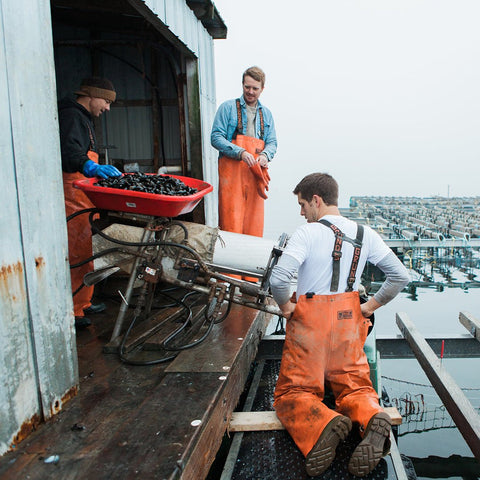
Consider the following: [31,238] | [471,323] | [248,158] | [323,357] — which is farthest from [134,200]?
[471,323]

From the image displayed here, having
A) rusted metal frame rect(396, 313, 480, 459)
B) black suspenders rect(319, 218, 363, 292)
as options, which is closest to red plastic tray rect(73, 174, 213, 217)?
black suspenders rect(319, 218, 363, 292)

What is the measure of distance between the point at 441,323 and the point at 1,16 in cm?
1777

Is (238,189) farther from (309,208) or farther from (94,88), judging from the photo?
(309,208)

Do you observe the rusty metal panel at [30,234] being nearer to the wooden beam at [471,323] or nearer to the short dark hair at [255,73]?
the short dark hair at [255,73]

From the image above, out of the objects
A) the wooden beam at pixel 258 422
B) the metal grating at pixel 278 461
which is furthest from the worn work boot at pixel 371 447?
the wooden beam at pixel 258 422

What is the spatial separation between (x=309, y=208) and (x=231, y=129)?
7.17ft

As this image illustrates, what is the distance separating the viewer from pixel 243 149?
14.3 ft

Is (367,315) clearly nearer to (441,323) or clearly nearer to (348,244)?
(348,244)

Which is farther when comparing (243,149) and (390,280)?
(243,149)

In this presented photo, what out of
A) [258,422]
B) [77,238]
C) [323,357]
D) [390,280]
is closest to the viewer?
[323,357]

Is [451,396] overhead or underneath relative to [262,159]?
underneath

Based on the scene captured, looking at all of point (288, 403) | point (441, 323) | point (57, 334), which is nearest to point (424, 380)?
point (441, 323)

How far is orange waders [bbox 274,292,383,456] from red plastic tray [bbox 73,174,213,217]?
1.02m

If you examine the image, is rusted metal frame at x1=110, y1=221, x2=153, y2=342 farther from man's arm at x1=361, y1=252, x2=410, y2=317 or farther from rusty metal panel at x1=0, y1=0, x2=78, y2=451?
man's arm at x1=361, y1=252, x2=410, y2=317
